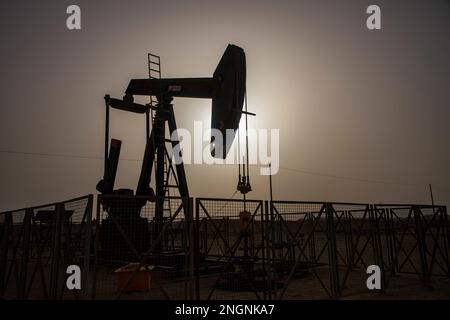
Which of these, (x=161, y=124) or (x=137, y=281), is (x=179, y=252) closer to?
(x=137, y=281)

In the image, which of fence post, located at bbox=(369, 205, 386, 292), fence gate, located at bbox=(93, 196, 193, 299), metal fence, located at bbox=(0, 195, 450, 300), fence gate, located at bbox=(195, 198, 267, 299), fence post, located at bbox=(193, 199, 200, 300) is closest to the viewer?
fence gate, located at bbox=(93, 196, 193, 299)

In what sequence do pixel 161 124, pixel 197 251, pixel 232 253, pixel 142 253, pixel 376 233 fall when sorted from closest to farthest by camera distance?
pixel 197 251
pixel 232 253
pixel 142 253
pixel 376 233
pixel 161 124

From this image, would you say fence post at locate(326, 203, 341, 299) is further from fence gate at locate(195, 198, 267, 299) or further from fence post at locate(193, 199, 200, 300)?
fence post at locate(193, 199, 200, 300)

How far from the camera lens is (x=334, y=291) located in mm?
8375

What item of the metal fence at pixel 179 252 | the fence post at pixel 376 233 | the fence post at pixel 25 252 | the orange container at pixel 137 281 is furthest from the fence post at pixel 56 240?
the fence post at pixel 376 233

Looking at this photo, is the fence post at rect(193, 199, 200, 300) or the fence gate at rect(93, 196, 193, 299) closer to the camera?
the fence gate at rect(93, 196, 193, 299)

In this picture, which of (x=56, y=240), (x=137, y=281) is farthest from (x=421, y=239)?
(x=56, y=240)

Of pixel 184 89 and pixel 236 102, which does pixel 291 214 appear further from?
pixel 184 89

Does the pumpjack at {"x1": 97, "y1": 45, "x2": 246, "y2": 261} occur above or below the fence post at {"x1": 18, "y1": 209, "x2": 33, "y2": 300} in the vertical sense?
above

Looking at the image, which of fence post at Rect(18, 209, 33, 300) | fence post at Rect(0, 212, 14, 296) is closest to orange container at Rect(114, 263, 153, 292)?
fence post at Rect(18, 209, 33, 300)

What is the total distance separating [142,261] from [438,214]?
9.46 meters

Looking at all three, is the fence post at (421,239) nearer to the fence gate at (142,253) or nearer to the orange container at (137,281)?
the fence gate at (142,253)
